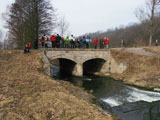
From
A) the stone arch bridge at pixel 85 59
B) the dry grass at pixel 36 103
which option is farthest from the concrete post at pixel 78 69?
the dry grass at pixel 36 103

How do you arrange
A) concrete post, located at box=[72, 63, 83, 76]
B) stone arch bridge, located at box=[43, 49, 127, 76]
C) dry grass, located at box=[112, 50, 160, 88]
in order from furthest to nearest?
1. concrete post, located at box=[72, 63, 83, 76]
2. stone arch bridge, located at box=[43, 49, 127, 76]
3. dry grass, located at box=[112, 50, 160, 88]

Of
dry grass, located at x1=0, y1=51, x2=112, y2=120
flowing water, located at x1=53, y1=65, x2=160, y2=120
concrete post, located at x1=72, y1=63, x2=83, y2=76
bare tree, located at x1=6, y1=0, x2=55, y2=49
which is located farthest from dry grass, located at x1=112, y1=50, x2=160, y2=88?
bare tree, located at x1=6, y1=0, x2=55, y2=49

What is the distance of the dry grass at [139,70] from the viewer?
43.1ft

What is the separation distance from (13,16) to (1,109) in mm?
17529

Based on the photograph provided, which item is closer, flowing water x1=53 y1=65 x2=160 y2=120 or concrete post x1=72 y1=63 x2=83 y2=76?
flowing water x1=53 y1=65 x2=160 y2=120

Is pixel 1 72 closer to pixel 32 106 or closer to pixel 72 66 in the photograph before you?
pixel 32 106

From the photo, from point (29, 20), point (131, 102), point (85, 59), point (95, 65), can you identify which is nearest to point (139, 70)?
point (85, 59)

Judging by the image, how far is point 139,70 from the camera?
15.6 meters

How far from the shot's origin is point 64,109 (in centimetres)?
579

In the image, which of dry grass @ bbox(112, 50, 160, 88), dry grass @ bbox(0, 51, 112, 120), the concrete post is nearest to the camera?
dry grass @ bbox(0, 51, 112, 120)

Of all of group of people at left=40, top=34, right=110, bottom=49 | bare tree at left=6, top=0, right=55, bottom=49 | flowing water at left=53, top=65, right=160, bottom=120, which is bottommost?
flowing water at left=53, top=65, right=160, bottom=120

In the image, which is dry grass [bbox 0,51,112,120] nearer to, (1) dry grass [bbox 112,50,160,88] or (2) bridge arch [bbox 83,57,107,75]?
(1) dry grass [bbox 112,50,160,88]

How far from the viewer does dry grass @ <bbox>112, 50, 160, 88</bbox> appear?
13.1 metres

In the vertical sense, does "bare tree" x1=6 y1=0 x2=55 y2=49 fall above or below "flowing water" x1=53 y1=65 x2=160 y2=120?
above
